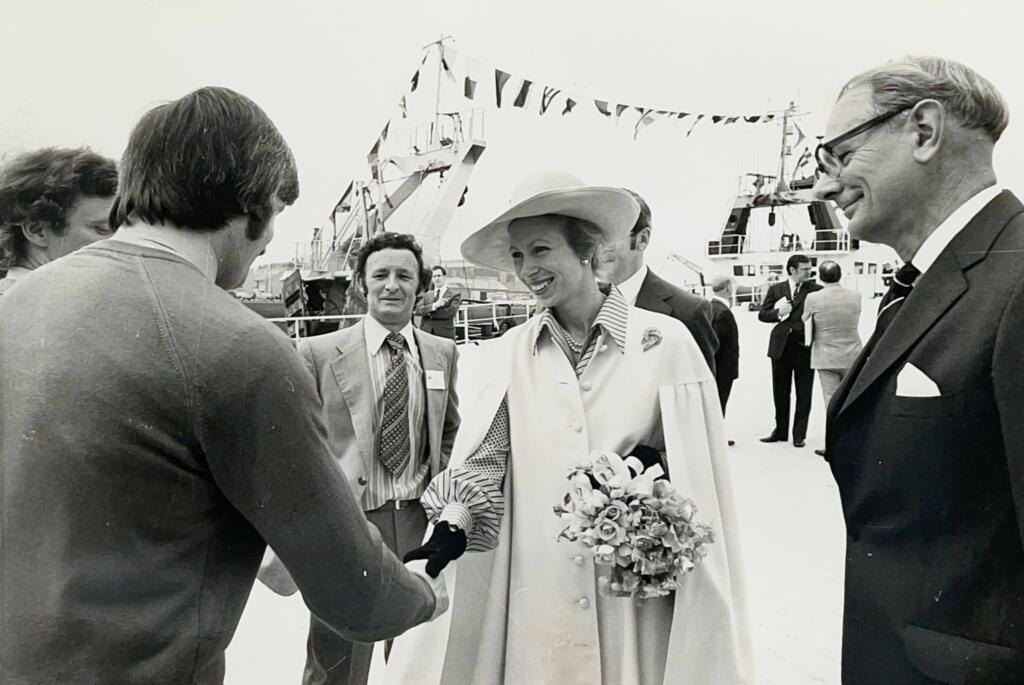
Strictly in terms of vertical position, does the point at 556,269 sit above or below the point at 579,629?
above

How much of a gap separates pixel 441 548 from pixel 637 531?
381mm

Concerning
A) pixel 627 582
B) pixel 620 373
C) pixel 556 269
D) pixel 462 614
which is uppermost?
pixel 556 269

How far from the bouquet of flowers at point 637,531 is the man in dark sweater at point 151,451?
1.73ft

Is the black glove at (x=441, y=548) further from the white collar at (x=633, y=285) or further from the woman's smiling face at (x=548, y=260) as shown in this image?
the white collar at (x=633, y=285)

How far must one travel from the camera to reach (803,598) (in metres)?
2.37

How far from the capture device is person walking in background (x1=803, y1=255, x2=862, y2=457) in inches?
74.9

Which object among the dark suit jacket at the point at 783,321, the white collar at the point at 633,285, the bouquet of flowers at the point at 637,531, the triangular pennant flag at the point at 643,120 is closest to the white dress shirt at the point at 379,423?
the white collar at the point at 633,285

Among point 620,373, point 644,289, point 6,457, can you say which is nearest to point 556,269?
point 620,373

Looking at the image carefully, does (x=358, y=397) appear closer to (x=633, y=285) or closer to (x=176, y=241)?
(x=633, y=285)

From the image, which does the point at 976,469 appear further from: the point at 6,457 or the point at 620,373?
the point at 6,457

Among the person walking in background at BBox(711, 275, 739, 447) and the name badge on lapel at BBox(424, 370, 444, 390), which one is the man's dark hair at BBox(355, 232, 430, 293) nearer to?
the name badge on lapel at BBox(424, 370, 444, 390)

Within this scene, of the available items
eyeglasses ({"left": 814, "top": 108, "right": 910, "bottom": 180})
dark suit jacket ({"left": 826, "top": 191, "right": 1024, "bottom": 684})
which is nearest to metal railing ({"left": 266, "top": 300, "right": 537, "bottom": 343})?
eyeglasses ({"left": 814, "top": 108, "right": 910, "bottom": 180})

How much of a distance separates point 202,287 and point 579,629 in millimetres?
1100

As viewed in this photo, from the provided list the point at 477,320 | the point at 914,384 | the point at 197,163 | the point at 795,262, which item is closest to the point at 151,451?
the point at 197,163
